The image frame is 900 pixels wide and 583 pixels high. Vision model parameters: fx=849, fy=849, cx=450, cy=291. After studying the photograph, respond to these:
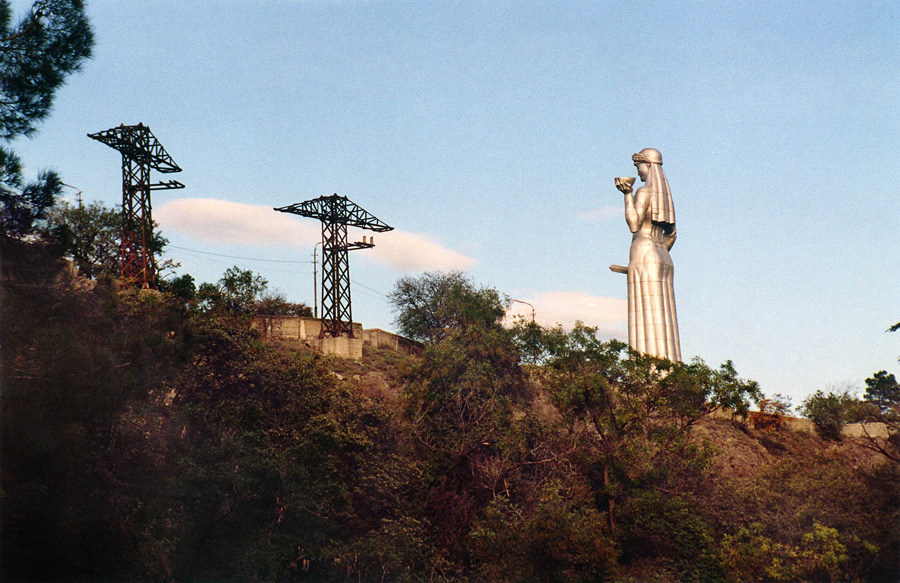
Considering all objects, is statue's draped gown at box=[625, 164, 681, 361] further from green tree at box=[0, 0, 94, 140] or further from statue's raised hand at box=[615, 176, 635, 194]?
green tree at box=[0, 0, 94, 140]

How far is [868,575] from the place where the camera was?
1073 inches

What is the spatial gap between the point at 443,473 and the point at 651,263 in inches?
742

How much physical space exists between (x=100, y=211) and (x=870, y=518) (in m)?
36.3

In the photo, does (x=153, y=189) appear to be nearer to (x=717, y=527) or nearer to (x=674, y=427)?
(x=674, y=427)

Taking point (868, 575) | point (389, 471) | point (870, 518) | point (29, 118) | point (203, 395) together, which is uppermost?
point (29, 118)

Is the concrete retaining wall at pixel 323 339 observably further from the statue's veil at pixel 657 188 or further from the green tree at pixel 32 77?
the green tree at pixel 32 77

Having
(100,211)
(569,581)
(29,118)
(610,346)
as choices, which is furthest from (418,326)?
(29,118)

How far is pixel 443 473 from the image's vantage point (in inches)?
1150

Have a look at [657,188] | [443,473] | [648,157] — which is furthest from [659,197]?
[443,473]

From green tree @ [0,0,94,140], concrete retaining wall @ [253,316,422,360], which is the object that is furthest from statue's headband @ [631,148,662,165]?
green tree @ [0,0,94,140]

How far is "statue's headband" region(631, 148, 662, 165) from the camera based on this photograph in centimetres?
4428

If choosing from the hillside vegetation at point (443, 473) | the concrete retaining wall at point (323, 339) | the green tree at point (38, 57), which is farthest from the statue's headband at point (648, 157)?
the green tree at point (38, 57)

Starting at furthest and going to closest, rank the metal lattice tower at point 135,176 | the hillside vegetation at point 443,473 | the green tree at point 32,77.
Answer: the metal lattice tower at point 135,176
the hillside vegetation at point 443,473
the green tree at point 32,77

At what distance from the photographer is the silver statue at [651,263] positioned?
4184cm
